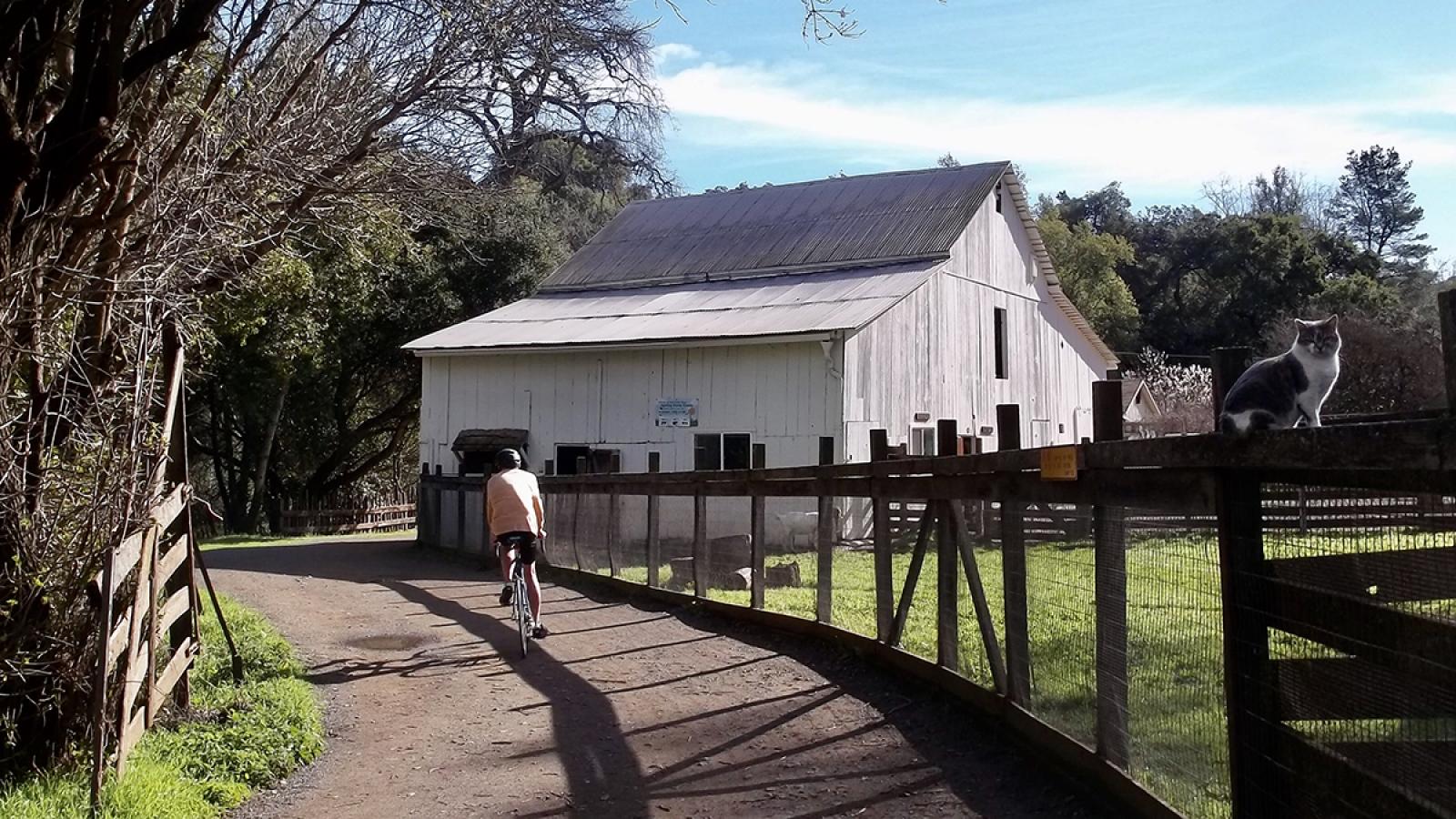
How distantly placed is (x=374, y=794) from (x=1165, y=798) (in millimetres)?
4006

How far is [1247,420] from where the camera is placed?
4.99m

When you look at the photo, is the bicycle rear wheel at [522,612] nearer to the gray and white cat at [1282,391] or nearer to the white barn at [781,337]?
the gray and white cat at [1282,391]

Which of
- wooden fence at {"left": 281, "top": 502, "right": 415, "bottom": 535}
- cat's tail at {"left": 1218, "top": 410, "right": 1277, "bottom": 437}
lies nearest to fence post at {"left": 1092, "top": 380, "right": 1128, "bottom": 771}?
cat's tail at {"left": 1218, "top": 410, "right": 1277, "bottom": 437}

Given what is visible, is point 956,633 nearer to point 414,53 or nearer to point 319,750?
point 319,750

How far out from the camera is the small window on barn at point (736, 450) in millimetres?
24219

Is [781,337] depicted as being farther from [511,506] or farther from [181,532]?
[181,532]

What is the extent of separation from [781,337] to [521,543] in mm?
11916

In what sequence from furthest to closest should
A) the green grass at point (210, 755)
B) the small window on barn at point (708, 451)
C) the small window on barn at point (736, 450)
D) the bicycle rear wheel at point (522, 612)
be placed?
the small window on barn at point (708, 451) → the small window on barn at point (736, 450) → the bicycle rear wheel at point (522, 612) → the green grass at point (210, 755)

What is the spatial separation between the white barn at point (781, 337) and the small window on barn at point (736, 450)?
35mm

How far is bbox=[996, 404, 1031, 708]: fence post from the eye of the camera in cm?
682

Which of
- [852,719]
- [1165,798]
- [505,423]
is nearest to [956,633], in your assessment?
[852,719]

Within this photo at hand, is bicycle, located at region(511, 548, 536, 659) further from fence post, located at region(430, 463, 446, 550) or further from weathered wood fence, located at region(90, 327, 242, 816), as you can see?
fence post, located at region(430, 463, 446, 550)

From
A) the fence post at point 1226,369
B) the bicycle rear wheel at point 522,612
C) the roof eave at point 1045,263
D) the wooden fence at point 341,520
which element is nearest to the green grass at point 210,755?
the bicycle rear wheel at point 522,612

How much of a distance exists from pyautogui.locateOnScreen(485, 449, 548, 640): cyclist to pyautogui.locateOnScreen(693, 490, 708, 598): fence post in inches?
73.8
